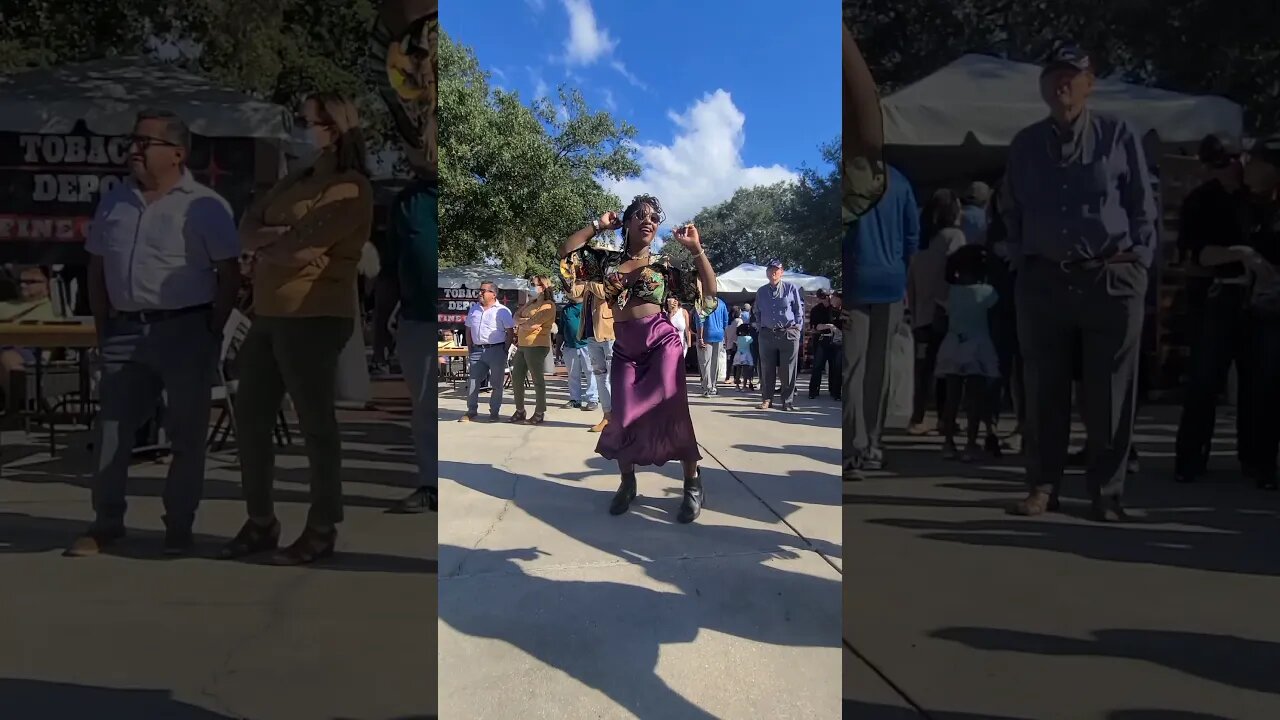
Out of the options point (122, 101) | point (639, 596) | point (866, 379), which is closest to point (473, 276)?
point (639, 596)

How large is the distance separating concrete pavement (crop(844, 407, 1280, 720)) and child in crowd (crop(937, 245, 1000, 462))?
0.10 meters

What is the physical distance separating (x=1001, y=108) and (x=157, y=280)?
1955mm

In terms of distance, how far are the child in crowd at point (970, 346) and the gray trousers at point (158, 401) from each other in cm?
172

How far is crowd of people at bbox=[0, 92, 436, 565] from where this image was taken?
1560mm

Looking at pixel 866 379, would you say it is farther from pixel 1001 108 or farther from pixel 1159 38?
pixel 1159 38

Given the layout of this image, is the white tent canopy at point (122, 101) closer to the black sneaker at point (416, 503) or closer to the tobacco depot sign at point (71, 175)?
the tobacco depot sign at point (71, 175)

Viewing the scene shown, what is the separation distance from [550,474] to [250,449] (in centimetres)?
307

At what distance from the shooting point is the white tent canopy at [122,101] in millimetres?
1562

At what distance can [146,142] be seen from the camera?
1563 mm

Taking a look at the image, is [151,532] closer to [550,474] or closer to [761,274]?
[550,474]

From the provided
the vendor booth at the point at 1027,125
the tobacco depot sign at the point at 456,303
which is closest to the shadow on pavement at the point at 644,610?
the vendor booth at the point at 1027,125

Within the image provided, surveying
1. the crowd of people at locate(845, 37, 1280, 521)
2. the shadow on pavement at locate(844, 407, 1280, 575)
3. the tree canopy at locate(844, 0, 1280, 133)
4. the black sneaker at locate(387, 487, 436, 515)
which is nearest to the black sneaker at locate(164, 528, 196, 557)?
the black sneaker at locate(387, 487, 436, 515)

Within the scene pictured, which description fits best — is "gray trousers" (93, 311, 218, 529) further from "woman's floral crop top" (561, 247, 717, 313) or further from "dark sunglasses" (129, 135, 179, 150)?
"woman's floral crop top" (561, 247, 717, 313)

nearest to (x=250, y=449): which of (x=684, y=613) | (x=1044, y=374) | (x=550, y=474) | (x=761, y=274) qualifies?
(x=684, y=613)
